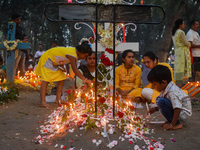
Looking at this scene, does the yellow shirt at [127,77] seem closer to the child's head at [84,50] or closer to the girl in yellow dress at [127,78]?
the girl in yellow dress at [127,78]

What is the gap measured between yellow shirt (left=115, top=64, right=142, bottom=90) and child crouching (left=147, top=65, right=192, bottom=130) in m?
2.44

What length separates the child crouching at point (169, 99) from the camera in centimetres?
347

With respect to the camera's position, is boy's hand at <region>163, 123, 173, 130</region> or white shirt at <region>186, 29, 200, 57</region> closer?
boy's hand at <region>163, 123, 173, 130</region>

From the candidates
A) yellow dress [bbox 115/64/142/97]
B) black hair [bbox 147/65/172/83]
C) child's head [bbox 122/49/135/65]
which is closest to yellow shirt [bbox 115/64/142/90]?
yellow dress [bbox 115/64/142/97]

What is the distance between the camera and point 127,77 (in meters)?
6.14

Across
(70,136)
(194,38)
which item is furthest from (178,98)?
(194,38)

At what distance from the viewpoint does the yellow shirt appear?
20.1 ft

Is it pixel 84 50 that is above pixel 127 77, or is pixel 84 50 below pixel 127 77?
above

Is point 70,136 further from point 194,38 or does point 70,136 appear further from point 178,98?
point 194,38

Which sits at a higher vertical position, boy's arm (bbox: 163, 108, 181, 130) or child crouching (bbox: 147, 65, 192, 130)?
child crouching (bbox: 147, 65, 192, 130)

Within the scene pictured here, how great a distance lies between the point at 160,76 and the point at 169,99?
0.40 meters

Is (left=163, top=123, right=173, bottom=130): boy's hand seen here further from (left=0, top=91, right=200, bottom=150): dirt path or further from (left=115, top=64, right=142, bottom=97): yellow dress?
(left=115, top=64, right=142, bottom=97): yellow dress

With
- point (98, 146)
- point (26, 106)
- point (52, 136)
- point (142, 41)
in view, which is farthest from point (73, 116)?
point (142, 41)

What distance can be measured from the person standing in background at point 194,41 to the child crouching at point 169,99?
4778 mm
